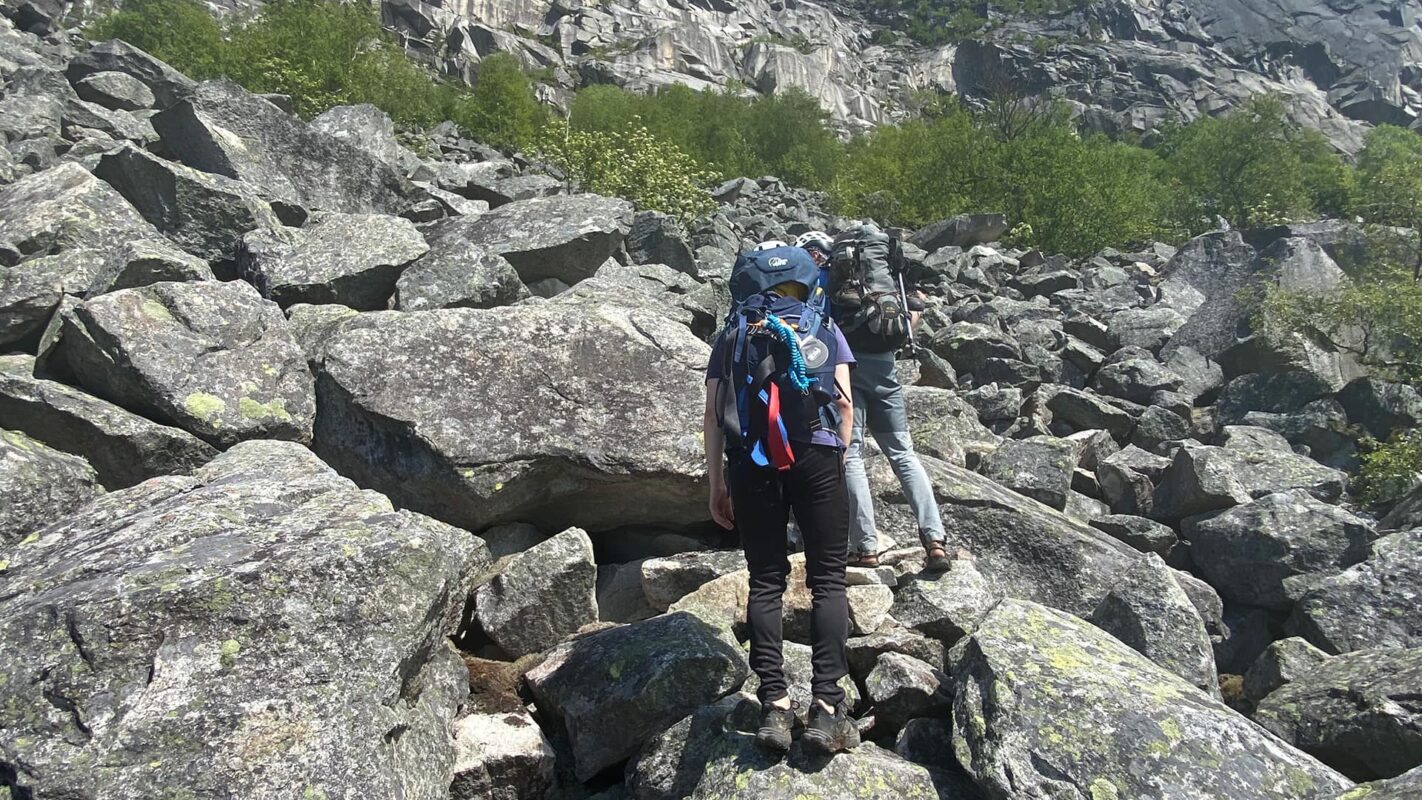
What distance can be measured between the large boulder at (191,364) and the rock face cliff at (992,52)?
89.5m

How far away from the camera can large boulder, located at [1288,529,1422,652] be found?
7.60m

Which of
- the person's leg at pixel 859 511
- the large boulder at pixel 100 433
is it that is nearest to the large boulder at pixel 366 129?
the large boulder at pixel 100 433

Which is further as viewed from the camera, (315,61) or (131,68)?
(315,61)

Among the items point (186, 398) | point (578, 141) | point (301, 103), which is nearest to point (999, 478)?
point (186, 398)

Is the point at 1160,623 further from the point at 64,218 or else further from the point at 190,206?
the point at 64,218

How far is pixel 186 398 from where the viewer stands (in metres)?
8.07

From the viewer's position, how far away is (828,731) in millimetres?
5043

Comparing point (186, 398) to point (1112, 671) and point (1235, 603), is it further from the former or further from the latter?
point (1235, 603)

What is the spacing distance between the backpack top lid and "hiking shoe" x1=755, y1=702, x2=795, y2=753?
2558mm

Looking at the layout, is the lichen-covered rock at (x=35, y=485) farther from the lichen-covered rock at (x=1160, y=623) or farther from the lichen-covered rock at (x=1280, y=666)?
the lichen-covered rock at (x=1280, y=666)

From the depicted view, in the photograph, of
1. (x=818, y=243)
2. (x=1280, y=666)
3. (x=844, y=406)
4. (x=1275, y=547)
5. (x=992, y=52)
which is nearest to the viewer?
(x=844, y=406)

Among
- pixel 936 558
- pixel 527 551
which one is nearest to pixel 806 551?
pixel 936 558

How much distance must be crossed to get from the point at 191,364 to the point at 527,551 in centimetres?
372

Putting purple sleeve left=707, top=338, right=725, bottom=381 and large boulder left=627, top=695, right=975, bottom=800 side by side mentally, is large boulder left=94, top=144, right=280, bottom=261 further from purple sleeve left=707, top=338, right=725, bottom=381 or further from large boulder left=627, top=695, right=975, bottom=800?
large boulder left=627, top=695, right=975, bottom=800
